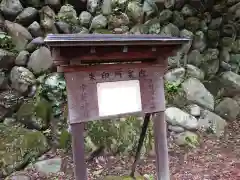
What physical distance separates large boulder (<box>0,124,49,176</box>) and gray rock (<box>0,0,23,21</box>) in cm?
279

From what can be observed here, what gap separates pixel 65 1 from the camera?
274 inches

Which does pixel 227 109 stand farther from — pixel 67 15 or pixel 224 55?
pixel 67 15

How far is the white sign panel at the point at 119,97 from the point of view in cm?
278

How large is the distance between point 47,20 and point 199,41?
4062 millimetres

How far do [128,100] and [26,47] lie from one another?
4.08 m

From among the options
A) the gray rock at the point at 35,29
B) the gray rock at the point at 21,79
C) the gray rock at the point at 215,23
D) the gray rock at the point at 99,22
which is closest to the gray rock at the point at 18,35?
the gray rock at the point at 35,29

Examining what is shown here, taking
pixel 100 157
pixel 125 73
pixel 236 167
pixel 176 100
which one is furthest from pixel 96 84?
pixel 176 100

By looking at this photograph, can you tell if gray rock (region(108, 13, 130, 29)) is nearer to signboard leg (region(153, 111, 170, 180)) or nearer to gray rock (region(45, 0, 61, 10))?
gray rock (region(45, 0, 61, 10))

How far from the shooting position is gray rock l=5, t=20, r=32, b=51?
611cm

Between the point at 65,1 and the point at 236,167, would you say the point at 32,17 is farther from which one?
the point at 236,167

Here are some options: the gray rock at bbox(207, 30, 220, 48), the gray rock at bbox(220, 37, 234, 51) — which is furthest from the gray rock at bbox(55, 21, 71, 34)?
the gray rock at bbox(220, 37, 234, 51)

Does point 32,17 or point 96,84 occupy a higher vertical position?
point 32,17

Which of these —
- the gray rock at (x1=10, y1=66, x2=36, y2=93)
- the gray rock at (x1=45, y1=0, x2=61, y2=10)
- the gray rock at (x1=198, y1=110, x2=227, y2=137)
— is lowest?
the gray rock at (x1=198, y1=110, x2=227, y2=137)

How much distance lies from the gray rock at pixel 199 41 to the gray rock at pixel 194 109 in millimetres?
1995
